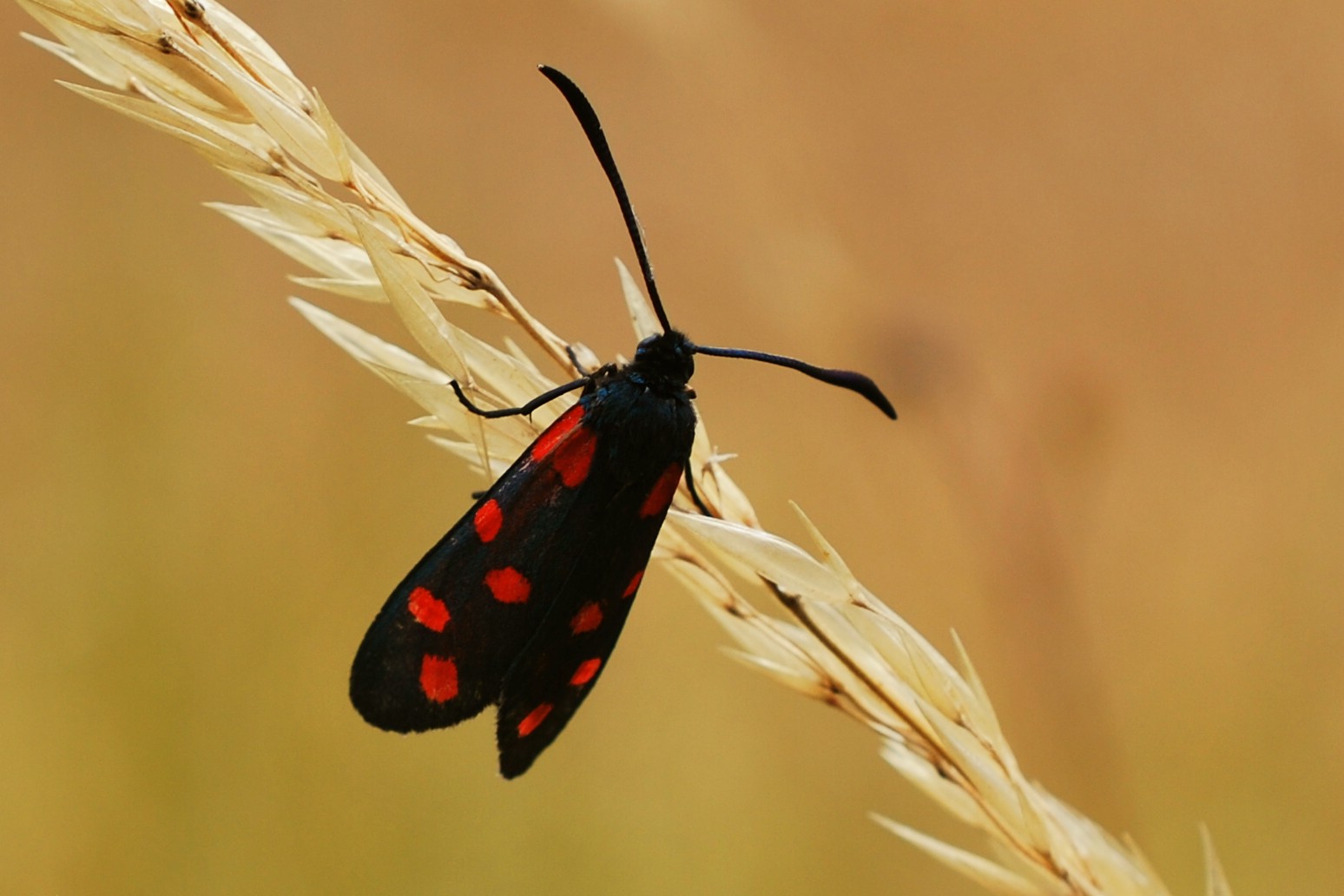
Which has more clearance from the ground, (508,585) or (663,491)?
(663,491)

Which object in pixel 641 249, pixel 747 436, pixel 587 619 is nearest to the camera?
pixel 641 249

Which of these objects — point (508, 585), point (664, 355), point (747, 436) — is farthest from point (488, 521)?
point (747, 436)

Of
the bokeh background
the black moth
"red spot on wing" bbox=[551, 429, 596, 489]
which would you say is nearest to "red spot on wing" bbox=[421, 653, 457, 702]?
the black moth

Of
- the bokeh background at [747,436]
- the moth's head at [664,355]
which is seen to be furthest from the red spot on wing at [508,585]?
the bokeh background at [747,436]

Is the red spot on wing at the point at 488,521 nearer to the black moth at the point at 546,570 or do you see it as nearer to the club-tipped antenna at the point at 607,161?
the black moth at the point at 546,570

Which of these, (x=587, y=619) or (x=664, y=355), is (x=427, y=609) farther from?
(x=664, y=355)

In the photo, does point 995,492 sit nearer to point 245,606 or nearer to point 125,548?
point 245,606
